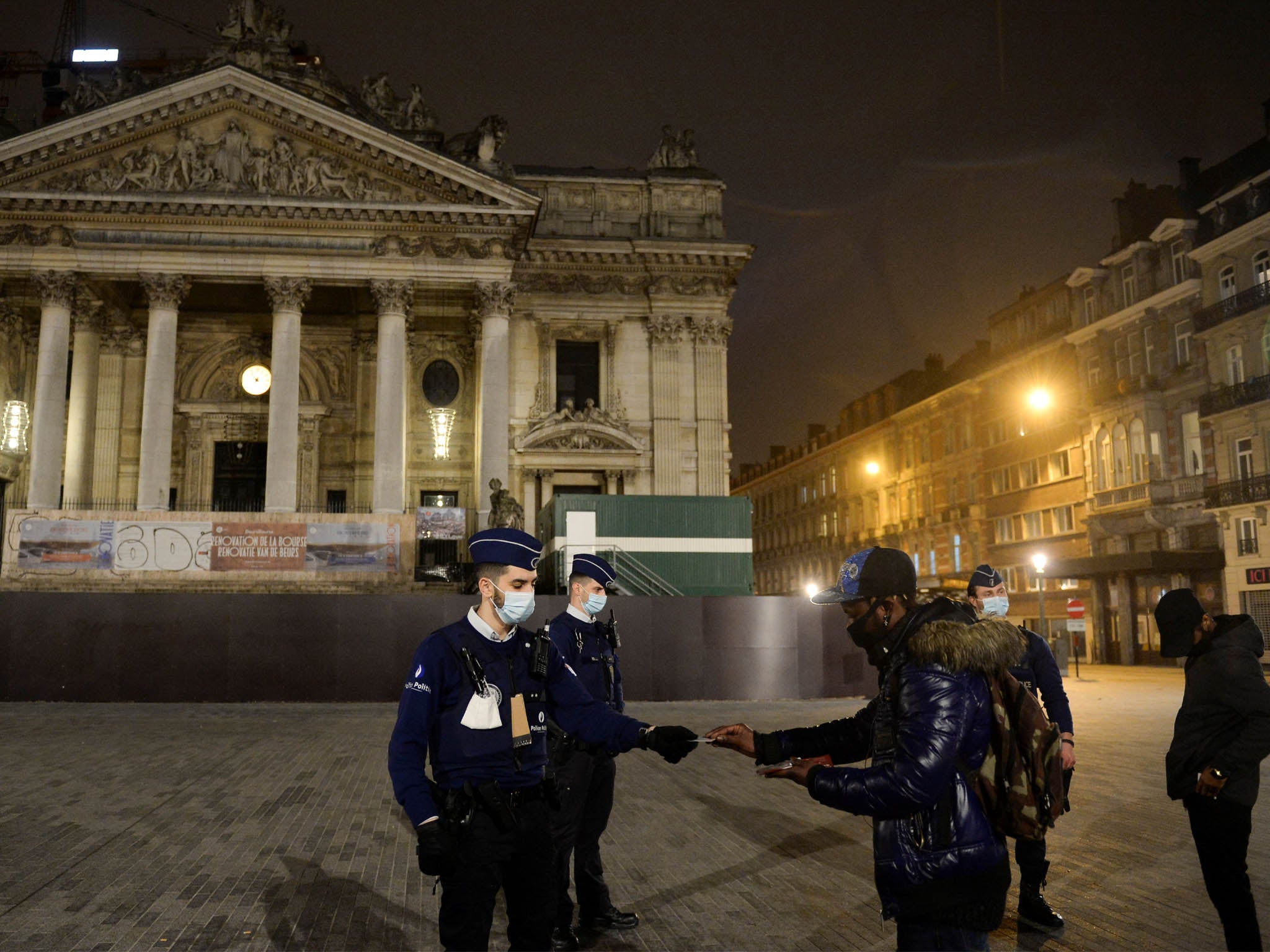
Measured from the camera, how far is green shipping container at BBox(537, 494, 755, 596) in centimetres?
2753

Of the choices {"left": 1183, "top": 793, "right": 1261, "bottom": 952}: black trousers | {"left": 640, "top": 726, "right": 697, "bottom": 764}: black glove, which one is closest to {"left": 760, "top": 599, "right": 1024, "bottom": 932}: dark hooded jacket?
{"left": 640, "top": 726, "right": 697, "bottom": 764}: black glove

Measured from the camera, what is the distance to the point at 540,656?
16.6 feet

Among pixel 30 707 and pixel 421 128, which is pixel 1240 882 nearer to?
pixel 30 707

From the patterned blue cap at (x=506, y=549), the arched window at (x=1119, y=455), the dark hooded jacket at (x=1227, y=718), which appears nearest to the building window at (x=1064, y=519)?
the arched window at (x=1119, y=455)

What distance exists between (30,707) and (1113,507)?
40.4 m

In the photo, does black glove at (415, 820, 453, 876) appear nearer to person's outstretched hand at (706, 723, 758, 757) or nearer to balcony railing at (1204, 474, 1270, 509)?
person's outstretched hand at (706, 723, 758, 757)

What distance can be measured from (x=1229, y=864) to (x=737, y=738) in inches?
115

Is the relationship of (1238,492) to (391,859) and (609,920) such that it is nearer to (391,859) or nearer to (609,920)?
(391,859)

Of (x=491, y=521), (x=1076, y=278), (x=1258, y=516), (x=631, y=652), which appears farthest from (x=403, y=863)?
(x=1076, y=278)

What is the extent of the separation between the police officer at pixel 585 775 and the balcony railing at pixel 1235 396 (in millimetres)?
35815

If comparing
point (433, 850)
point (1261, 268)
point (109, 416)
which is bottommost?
point (433, 850)

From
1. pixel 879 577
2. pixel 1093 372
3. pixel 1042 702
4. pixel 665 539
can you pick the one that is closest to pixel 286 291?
pixel 665 539

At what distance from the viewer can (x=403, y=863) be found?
8531 mm

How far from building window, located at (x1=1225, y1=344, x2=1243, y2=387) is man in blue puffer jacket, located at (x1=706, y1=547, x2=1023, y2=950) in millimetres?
40041
